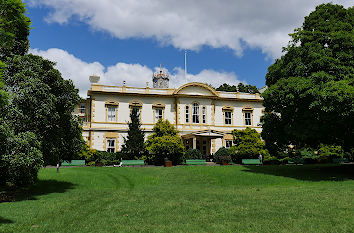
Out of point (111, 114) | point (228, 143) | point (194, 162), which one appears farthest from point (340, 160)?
point (111, 114)

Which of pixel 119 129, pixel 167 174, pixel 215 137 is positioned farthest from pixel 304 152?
pixel 119 129

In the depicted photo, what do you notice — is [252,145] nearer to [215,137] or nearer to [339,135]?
[215,137]

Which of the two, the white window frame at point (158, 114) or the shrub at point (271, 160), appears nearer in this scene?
the shrub at point (271, 160)

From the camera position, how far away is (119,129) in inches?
1276

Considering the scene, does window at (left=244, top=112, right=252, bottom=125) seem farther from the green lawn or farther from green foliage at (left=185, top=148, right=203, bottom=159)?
the green lawn

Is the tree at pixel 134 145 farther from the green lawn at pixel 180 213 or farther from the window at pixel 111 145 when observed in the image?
the green lawn at pixel 180 213

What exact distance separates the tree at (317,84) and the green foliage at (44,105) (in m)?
11.2

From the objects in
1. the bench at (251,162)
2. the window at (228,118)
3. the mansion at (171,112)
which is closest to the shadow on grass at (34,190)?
the mansion at (171,112)

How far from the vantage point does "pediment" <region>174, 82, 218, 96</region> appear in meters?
33.6

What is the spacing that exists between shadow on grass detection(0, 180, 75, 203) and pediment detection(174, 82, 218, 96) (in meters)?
20.1

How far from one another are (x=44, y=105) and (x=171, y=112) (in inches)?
917

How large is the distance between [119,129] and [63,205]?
75.1 feet

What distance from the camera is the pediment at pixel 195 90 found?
33562 mm

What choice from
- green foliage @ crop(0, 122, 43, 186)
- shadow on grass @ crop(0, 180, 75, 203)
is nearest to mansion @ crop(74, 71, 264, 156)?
shadow on grass @ crop(0, 180, 75, 203)
